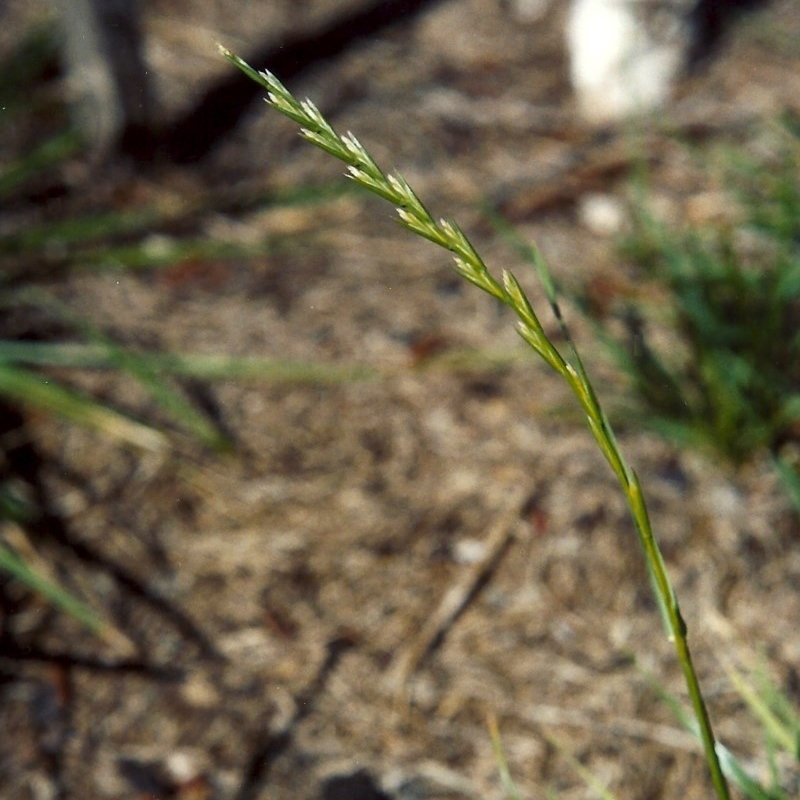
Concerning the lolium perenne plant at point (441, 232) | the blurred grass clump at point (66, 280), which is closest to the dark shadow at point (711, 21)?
the blurred grass clump at point (66, 280)

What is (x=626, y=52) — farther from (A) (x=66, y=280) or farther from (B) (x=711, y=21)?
(A) (x=66, y=280)

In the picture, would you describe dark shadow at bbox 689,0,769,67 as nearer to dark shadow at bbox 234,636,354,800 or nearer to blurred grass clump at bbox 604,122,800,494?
blurred grass clump at bbox 604,122,800,494

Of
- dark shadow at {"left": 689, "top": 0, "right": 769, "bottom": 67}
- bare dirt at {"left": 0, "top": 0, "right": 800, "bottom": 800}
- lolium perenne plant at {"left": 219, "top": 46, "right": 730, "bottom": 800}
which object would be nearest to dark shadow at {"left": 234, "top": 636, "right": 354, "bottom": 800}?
bare dirt at {"left": 0, "top": 0, "right": 800, "bottom": 800}

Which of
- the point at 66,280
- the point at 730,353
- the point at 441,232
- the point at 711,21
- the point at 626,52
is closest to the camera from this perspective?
the point at 441,232

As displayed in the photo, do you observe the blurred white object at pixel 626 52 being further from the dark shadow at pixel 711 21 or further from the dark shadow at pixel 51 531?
the dark shadow at pixel 51 531

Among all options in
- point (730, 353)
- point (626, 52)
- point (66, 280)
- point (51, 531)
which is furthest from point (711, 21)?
point (51, 531)

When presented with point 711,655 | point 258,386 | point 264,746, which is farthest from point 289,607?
point 711,655
